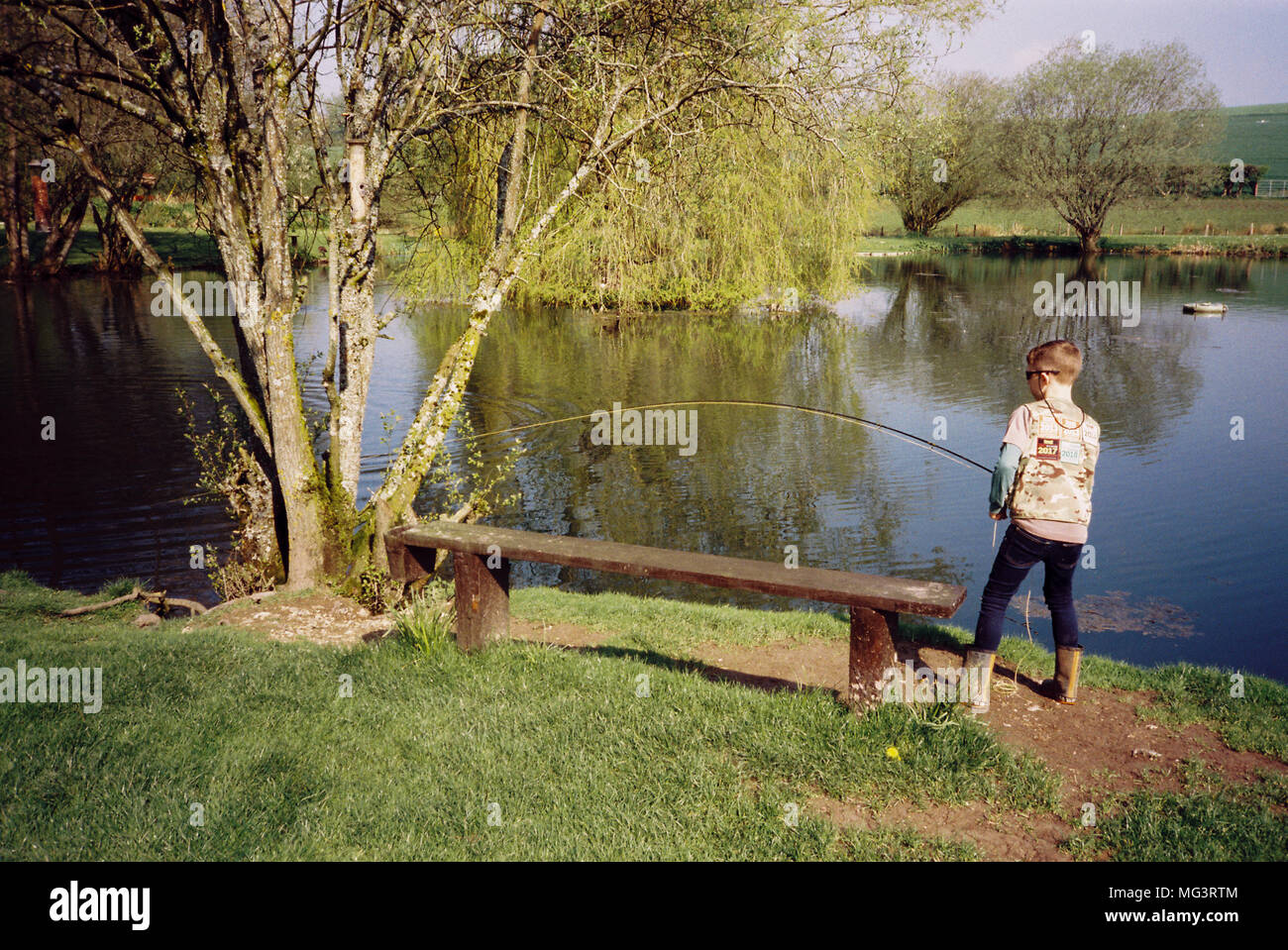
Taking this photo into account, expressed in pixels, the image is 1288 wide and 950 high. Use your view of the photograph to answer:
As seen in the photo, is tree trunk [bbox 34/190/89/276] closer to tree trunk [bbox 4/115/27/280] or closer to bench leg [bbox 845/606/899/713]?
tree trunk [bbox 4/115/27/280]

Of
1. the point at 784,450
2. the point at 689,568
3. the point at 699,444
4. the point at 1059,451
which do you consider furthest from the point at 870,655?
the point at 699,444

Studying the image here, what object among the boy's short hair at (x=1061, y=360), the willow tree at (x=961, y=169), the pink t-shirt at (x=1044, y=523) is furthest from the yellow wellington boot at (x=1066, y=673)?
the willow tree at (x=961, y=169)

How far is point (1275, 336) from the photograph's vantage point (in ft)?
80.7

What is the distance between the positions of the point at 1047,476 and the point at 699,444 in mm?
10539

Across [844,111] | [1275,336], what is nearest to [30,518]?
[844,111]

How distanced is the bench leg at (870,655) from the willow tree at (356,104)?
161 inches

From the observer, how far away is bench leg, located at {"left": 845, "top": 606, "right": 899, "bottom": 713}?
4523 mm

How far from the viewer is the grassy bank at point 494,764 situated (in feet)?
11.8

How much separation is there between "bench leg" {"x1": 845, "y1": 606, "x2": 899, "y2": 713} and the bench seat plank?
3.7 inches

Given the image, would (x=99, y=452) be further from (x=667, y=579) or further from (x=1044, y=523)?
(x=1044, y=523)

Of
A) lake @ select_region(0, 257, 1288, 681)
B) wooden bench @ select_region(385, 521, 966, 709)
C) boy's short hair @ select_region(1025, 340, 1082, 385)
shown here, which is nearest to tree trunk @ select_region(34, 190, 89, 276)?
lake @ select_region(0, 257, 1288, 681)

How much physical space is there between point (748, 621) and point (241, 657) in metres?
3.54
